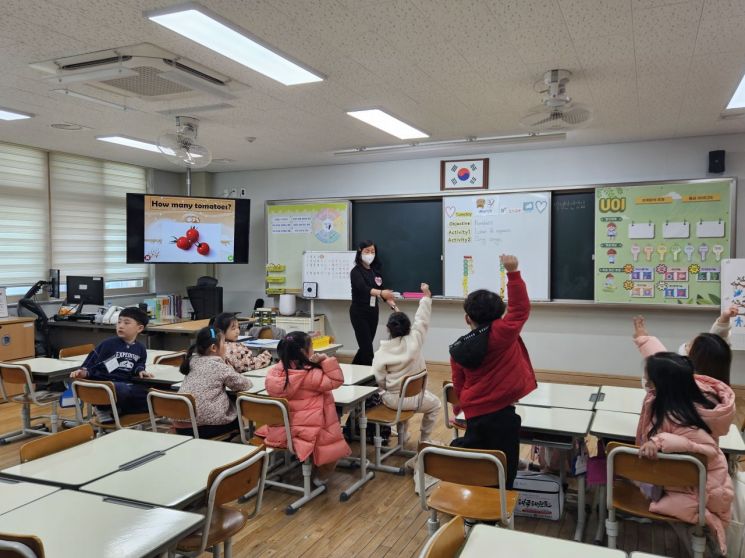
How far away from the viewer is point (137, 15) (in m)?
2.93

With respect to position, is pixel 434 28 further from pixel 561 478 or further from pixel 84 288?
pixel 84 288

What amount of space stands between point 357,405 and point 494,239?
146 inches

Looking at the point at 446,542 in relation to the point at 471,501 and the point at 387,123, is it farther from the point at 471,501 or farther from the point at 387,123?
the point at 387,123

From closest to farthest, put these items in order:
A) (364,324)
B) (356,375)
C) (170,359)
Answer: (356,375) < (170,359) < (364,324)

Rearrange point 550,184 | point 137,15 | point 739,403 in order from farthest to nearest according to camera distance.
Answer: point 550,184 < point 739,403 < point 137,15

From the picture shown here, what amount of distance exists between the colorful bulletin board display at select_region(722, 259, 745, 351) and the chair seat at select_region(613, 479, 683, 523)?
12.5ft

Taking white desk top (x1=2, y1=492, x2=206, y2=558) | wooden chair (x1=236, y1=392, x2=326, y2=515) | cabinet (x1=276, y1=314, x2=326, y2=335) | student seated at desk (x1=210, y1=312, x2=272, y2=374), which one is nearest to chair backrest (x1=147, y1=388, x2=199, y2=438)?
wooden chair (x1=236, y1=392, x2=326, y2=515)

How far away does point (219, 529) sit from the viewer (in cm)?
224

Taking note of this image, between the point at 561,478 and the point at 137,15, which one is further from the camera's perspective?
the point at 561,478

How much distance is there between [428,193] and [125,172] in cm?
423

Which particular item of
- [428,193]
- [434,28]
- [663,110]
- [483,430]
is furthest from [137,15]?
[428,193]

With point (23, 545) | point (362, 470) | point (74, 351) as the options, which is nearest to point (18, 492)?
point (23, 545)

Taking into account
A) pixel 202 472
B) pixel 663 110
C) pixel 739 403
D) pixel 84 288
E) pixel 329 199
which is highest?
pixel 663 110

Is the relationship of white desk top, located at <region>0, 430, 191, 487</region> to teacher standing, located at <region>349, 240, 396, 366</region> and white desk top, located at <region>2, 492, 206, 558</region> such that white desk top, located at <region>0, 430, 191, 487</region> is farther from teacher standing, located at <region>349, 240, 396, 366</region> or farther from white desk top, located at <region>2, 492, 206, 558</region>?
teacher standing, located at <region>349, 240, 396, 366</region>
